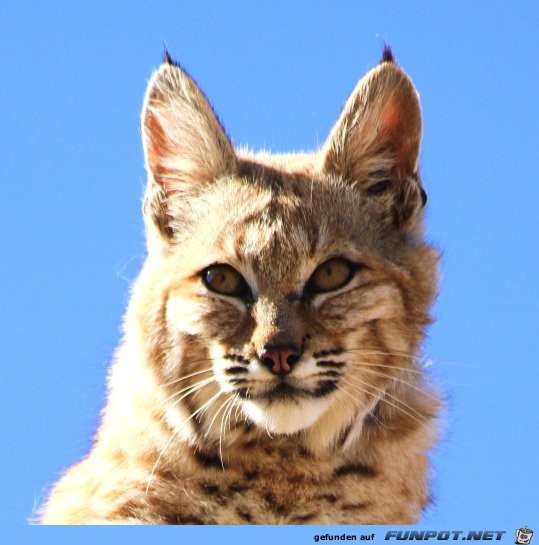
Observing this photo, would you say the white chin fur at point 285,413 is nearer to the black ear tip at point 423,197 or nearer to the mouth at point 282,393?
the mouth at point 282,393

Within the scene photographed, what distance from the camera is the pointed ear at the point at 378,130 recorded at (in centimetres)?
966

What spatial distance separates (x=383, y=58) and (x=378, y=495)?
2926 mm

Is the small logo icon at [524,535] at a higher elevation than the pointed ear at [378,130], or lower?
lower

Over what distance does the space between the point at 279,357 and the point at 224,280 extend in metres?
0.83

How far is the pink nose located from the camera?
8430 millimetres

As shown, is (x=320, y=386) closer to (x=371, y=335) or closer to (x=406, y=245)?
(x=371, y=335)

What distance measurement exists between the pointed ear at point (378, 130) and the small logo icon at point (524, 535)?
2610 mm

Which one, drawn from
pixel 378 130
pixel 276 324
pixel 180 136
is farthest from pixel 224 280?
pixel 378 130

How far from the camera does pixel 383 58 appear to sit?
32.1 ft

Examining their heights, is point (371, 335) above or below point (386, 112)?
below

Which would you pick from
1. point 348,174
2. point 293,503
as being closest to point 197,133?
point 348,174

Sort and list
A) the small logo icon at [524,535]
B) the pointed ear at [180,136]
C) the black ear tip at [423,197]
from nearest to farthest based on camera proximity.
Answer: the small logo icon at [524,535], the black ear tip at [423,197], the pointed ear at [180,136]

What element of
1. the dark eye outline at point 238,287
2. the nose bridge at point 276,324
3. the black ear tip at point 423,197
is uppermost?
the black ear tip at point 423,197

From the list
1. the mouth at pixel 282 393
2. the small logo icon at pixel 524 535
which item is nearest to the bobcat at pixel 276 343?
the mouth at pixel 282 393
